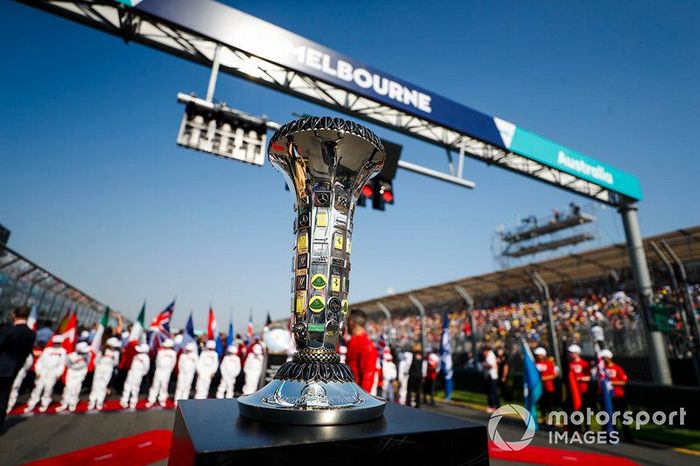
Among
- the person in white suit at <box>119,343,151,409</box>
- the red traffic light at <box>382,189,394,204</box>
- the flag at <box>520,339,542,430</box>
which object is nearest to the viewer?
the flag at <box>520,339,542,430</box>

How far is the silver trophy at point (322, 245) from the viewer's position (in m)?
1.41

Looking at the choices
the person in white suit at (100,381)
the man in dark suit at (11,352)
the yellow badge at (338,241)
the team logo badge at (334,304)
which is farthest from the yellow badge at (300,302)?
the person in white suit at (100,381)

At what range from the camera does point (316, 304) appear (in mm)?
1521

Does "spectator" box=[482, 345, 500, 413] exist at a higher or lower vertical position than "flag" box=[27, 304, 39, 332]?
lower

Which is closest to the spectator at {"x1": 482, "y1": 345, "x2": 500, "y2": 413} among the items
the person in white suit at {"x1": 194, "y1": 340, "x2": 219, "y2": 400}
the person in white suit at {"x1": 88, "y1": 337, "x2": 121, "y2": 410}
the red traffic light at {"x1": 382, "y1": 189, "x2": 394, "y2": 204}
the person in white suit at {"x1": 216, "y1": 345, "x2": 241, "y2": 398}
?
A: the red traffic light at {"x1": 382, "y1": 189, "x2": 394, "y2": 204}

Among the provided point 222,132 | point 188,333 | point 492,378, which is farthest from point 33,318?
point 492,378

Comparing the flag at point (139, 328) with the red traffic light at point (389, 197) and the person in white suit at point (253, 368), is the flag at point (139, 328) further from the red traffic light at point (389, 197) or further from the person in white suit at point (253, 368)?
the red traffic light at point (389, 197)

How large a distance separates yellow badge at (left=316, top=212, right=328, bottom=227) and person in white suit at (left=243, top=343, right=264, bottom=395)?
8353 millimetres

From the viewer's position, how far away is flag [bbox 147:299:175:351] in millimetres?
9797

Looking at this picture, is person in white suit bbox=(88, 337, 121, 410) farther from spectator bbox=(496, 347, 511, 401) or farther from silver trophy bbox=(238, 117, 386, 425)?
spectator bbox=(496, 347, 511, 401)

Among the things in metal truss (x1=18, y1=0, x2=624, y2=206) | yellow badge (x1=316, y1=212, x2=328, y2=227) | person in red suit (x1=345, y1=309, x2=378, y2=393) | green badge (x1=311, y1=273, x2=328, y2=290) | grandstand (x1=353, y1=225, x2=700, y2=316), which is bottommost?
person in red suit (x1=345, y1=309, x2=378, y2=393)

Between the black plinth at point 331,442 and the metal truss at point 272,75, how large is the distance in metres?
5.45

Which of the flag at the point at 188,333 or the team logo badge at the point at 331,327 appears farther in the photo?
the flag at the point at 188,333

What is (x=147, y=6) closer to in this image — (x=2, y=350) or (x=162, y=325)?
(x=2, y=350)
